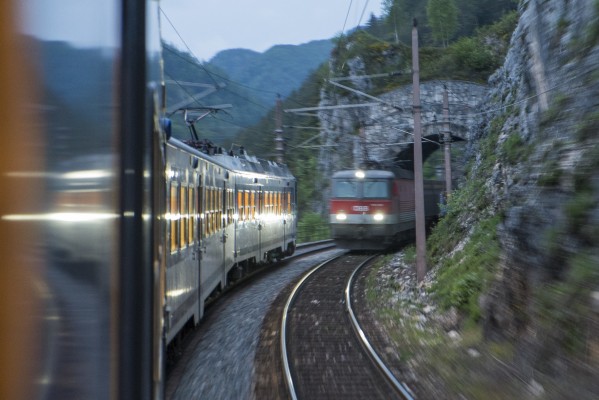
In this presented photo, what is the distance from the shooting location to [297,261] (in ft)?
68.6

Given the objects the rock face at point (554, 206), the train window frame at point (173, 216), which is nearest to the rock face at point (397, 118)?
the rock face at point (554, 206)

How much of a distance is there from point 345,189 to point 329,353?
503 inches

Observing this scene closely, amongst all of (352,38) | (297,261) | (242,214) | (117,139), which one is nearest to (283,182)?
(297,261)

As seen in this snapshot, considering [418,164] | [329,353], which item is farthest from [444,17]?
[329,353]

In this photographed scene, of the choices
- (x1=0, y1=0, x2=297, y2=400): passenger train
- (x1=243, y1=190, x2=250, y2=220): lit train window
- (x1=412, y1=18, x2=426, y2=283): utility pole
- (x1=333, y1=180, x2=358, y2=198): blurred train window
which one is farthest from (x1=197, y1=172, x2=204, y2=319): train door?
(x1=333, y1=180, x2=358, y2=198): blurred train window

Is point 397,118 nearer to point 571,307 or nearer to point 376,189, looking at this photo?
point 376,189

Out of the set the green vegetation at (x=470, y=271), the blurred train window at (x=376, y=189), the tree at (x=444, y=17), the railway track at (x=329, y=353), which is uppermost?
the tree at (x=444, y=17)

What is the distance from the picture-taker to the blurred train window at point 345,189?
2091cm

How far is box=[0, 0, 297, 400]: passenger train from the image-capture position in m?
1.14

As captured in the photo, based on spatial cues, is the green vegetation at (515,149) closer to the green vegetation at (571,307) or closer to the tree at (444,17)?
the green vegetation at (571,307)

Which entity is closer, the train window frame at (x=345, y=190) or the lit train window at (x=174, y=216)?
the lit train window at (x=174, y=216)

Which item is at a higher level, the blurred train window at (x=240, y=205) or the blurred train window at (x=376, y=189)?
the blurred train window at (x=376, y=189)

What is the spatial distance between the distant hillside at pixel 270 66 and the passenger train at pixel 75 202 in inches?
4160

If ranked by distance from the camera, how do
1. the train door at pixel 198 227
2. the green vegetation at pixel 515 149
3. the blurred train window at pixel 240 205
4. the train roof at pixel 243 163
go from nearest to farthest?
the train door at pixel 198 227 < the green vegetation at pixel 515 149 < the train roof at pixel 243 163 < the blurred train window at pixel 240 205
